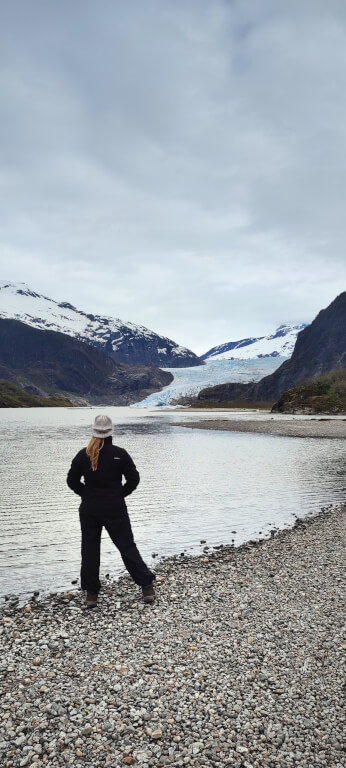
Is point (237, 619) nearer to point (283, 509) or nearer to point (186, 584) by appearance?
point (186, 584)

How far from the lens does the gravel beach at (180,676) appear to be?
5.95 meters

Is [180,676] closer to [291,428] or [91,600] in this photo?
[91,600]

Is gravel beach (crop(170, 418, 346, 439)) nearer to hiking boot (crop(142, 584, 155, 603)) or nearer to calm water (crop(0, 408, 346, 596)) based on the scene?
calm water (crop(0, 408, 346, 596))

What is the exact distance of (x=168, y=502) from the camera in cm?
2200

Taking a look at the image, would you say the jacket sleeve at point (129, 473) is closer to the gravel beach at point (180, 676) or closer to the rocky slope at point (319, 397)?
the gravel beach at point (180, 676)

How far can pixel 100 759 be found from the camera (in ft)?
19.1

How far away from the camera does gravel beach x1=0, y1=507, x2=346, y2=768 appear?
5945 mm

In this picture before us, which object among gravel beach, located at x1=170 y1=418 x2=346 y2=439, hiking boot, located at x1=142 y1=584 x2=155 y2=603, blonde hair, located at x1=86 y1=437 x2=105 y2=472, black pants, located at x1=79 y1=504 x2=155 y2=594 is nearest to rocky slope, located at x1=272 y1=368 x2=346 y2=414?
gravel beach, located at x1=170 y1=418 x2=346 y2=439

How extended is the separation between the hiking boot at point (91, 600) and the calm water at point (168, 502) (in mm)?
1684

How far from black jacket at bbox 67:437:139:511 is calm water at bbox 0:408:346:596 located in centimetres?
321

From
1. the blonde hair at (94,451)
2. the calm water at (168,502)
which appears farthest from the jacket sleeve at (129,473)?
the calm water at (168,502)

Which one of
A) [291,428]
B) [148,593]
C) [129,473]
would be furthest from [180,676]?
[291,428]

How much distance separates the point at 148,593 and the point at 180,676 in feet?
9.51

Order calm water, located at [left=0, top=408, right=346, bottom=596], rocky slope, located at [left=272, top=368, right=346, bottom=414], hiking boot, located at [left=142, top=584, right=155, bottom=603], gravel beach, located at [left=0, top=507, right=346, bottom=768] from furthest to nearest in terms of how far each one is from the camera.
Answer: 1. rocky slope, located at [left=272, top=368, right=346, bottom=414]
2. calm water, located at [left=0, top=408, right=346, bottom=596]
3. hiking boot, located at [left=142, top=584, right=155, bottom=603]
4. gravel beach, located at [left=0, top=507, right=346, bottom=768]
